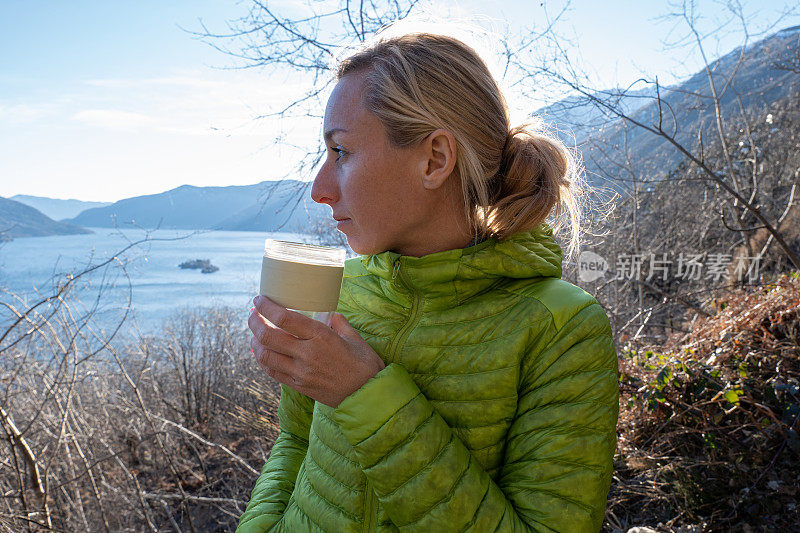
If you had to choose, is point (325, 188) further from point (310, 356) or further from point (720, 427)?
point (720, 427)

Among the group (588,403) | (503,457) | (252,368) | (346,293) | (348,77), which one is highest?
(348,77)

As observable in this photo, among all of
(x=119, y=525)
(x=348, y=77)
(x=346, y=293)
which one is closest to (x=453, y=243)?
(x=346, y=293)

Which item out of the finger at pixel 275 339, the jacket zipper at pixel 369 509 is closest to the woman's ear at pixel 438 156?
the finger at pixel 275 339

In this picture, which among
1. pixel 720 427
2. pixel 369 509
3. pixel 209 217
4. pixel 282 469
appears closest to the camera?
pixel 369 509

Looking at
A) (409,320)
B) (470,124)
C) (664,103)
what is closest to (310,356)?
(409,320)

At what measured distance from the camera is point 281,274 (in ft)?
3.92

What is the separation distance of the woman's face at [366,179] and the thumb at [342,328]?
172 millimetres

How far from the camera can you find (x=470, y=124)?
4.14 feet

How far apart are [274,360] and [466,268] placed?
0.48 m

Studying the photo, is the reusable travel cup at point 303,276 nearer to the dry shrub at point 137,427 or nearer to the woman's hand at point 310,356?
the woman's hand at point 310,356

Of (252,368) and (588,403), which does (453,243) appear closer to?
(588,403)

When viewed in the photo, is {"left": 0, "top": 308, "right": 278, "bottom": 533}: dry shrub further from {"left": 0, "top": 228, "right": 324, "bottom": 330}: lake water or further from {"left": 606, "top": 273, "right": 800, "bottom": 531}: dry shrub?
{"left": 606, "top": 273, "right": 800, "bottom": 531}: dry shrub

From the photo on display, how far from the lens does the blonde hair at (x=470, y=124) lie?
47.4 inches

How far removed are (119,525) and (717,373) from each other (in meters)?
4.88
